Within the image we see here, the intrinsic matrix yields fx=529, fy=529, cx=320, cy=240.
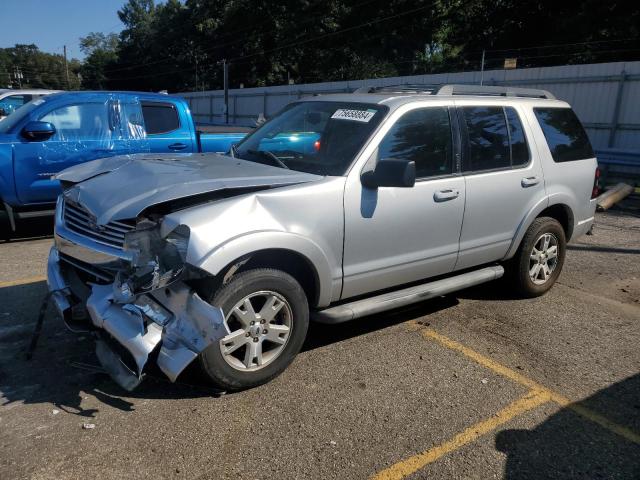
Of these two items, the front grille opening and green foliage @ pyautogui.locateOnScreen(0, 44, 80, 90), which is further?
green foliage @ pyautogui.locateOnScreen(0, 44, 80, 90)

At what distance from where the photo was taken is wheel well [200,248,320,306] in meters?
3.18

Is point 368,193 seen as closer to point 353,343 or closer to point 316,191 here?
point 316,191

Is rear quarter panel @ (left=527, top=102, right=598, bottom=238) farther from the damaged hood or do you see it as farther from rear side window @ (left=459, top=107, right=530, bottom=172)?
the damaged hood

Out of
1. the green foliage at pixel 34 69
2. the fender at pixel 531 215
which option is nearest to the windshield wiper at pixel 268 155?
the fender at pixel 531 215

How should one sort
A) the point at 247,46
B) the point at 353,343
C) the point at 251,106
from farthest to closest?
1. the point at 247,46
2. the point at 251,106
3. the point at 353,343

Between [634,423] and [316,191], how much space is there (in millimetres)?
2482

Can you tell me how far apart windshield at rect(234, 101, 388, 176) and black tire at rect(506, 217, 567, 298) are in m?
2.09

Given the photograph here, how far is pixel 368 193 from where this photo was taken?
3.78 m

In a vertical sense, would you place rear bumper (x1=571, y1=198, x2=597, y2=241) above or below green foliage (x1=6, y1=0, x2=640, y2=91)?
below

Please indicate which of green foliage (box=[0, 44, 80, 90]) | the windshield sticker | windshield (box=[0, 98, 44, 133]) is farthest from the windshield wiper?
green foliage (box=[0, 44, 80, 90])

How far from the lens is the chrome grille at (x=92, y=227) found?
3.24 m

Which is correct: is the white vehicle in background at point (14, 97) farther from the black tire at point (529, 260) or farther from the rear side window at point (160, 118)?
the black tire at point (529, 260)

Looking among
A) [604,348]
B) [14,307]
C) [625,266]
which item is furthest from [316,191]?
[625,266]

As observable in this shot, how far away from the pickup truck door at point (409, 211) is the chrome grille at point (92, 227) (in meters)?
1.47
